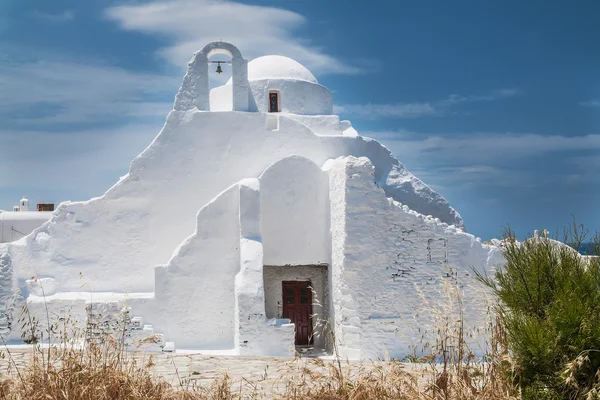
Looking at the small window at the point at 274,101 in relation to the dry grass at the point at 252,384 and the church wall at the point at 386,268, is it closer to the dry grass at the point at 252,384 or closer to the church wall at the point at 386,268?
the church wall at the point at 386,268

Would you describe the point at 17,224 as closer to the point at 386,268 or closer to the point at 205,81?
the point at 205,81

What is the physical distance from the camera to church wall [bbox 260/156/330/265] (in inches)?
539

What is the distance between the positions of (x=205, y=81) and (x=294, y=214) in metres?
4.15

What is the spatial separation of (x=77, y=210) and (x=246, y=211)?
423cm

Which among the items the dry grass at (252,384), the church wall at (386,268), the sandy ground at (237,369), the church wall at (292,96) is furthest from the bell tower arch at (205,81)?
the dry grass at (252,384)

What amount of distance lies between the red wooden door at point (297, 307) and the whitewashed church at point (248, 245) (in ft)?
0.08

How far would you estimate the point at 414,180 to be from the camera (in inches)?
644

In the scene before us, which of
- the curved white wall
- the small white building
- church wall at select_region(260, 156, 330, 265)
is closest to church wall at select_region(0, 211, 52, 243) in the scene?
the small white building

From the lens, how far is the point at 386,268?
12.6 m

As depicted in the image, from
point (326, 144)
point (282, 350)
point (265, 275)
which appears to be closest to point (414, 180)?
point (326, 144)

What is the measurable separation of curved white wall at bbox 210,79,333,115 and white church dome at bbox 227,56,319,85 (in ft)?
1.12

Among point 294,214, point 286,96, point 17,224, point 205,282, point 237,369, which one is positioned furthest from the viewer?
point 17,224

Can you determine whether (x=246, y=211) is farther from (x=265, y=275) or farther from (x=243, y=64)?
(x=243, y=64)

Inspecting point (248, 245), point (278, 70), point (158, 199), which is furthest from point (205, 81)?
point (248, 245)
